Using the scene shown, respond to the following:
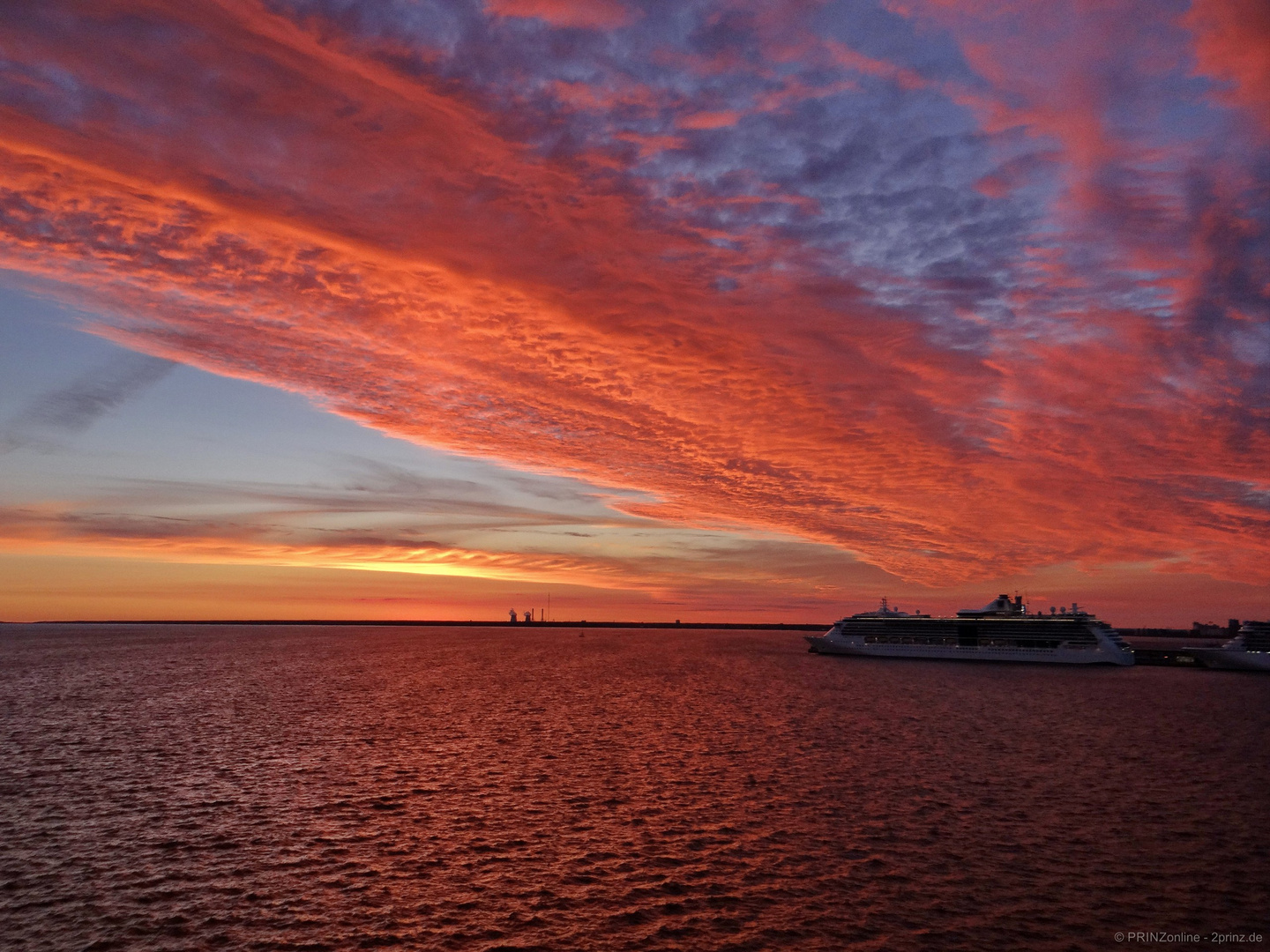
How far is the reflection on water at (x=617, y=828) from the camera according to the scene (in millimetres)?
23391

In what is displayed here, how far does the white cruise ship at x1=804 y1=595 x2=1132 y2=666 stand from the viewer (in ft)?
525

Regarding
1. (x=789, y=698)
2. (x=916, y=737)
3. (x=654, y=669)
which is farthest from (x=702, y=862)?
(x=654, y=669)

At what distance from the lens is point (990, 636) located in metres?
171

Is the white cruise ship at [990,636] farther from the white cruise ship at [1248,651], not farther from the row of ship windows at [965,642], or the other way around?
the white cruise ship at [1248,651]

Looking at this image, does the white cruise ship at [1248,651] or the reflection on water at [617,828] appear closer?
the reflection on water at [617,828]

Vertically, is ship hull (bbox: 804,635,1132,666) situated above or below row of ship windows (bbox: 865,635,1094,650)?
below

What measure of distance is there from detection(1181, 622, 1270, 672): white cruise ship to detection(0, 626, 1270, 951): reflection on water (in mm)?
108510

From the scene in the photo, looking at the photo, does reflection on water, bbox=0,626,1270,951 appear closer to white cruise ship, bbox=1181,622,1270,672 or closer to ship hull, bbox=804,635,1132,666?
ship hull, bbox=804,635,1132,666

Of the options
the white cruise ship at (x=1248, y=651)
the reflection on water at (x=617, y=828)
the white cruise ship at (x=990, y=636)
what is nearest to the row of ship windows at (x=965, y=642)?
the white cruise ship at (x=990, y=636)

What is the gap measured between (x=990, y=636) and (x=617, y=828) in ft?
528

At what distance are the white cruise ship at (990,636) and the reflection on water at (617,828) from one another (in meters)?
92.4

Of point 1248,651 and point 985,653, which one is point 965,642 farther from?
point 1248,651

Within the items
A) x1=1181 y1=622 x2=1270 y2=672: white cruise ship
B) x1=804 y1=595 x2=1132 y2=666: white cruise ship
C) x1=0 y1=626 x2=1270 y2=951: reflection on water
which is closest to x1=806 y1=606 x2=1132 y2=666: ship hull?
x1=804 y1=595 x2=1132 y2=666: white cruise ship

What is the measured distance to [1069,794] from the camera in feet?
134
